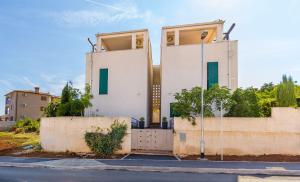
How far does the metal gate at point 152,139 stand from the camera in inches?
729

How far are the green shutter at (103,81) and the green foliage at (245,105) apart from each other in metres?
11.6

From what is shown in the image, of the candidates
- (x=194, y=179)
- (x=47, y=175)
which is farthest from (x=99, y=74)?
(x=194, y=179)

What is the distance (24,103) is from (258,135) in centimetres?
5202

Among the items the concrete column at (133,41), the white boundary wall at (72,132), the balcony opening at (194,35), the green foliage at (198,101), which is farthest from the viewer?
the concrete column at (133,41)

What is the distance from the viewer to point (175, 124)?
672 inches

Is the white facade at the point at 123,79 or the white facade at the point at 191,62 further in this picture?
the white facade at the point at 123,79

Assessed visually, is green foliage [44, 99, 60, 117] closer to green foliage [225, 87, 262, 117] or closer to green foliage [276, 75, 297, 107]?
green foliage [225, 87, 262, 117]

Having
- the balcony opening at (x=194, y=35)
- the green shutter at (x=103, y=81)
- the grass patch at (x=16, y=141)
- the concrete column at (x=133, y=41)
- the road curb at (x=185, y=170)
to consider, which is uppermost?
the balcony opening at (x=194, y=35)

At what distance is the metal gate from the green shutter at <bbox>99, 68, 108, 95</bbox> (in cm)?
692

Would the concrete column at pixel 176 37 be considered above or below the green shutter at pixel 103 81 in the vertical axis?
above

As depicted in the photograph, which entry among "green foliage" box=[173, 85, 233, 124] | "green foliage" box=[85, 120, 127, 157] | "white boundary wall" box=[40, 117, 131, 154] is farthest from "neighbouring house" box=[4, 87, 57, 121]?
"green foliage" box=[173, 85, 233, 124]

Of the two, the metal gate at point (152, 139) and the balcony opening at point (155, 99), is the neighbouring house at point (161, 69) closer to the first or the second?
the metal gate at point (152, 139)

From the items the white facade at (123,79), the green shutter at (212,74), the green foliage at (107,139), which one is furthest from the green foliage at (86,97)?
the green shutter at (212,74)

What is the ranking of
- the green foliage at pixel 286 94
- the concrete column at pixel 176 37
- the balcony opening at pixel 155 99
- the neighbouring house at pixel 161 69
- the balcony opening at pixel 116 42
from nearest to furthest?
the green foliage at pixel 286 94 < the neighbouring house at pixel 161 69 < the concrete column at pixel 176 37 < the balcony opening at pixel 116 42 < the balcony opening at pixel 155 99
